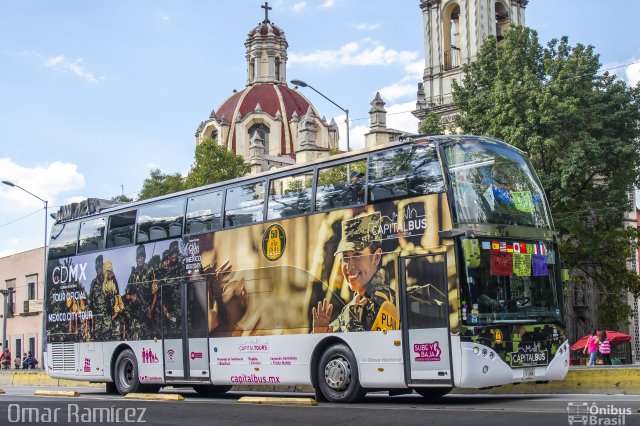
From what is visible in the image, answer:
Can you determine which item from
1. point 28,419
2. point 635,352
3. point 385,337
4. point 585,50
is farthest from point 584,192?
point 28,419

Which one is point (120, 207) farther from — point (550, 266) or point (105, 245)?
point (550, 266)

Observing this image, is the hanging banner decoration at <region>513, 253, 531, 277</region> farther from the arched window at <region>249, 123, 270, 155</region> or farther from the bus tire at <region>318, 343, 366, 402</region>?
the arched window at <region>249, 123, 270, 155</region>

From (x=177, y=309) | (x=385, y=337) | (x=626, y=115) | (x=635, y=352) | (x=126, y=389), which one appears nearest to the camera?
(x=385, y=337)

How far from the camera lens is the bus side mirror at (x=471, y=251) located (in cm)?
1441

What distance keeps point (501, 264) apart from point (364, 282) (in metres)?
2.55

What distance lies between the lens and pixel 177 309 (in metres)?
20.5

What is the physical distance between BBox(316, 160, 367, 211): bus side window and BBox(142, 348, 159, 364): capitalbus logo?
21.4 ft

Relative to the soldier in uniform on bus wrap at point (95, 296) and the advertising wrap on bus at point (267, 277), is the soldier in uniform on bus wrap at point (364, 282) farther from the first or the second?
the soldier in uniform on bus wrap at point (95, 296)

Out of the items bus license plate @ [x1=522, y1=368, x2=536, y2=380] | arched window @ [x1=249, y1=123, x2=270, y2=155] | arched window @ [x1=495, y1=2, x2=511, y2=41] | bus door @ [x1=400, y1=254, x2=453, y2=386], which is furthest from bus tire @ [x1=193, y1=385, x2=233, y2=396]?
arched window @ [x1=249, y1=123, x2=270, y2=155]

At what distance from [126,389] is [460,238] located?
10.9 meters

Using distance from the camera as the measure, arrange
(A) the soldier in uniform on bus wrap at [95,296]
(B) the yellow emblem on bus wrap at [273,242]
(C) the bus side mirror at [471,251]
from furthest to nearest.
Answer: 1. (A) the soldier in uniform on bus wrap at [95,296]
2. (B) the yellow emblem on bus wrap at [273,242]
3. (C) the bus side mirror at [471,251]

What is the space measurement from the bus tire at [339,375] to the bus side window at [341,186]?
261 cm

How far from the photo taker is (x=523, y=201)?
51.5 ft

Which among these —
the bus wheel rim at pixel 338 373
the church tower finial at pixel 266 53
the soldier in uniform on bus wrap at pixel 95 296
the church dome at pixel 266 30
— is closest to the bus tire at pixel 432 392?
the bus wheel rim at pixel 338 373
